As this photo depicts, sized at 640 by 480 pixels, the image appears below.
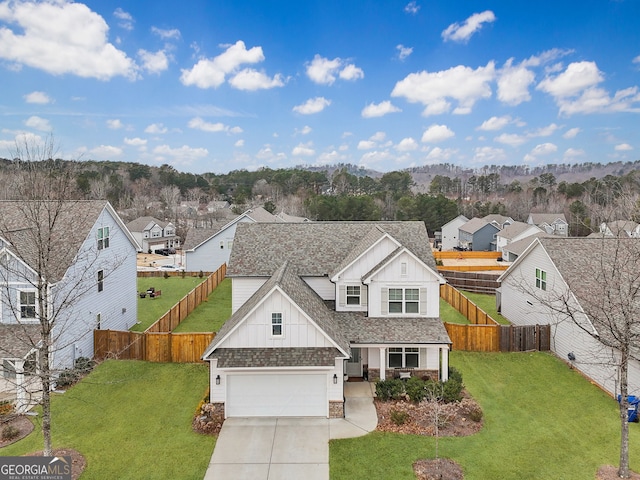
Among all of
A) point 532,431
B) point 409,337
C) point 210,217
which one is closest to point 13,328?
point 409,337

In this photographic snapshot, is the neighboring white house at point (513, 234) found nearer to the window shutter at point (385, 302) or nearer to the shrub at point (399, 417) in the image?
the window shutter at point (385, 302)

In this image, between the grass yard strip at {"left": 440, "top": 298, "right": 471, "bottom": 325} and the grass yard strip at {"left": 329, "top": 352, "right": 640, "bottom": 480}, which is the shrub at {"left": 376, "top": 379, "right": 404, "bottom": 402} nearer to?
the grass yard strip at {"left": 329, "top": 352, "right": 640, "bottom": 480}

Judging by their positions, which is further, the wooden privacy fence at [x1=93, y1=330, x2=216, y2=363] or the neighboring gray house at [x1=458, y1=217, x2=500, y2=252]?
the neighboring gray house at [x1=458, y1=217, x2=500, y2=252]

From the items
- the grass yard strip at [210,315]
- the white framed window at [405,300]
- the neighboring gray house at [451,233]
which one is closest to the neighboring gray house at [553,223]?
the neighboring gray house at [451,233]

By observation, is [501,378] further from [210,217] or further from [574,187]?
[574,187]

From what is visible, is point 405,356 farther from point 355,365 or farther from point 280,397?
point 280,397

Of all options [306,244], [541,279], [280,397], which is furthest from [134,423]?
[541,279]

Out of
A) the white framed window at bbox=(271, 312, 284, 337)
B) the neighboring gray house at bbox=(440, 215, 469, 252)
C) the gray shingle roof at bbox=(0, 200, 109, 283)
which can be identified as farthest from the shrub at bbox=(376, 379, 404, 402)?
the neighboring gray house at bbox=(440, 215, 469, 252)
